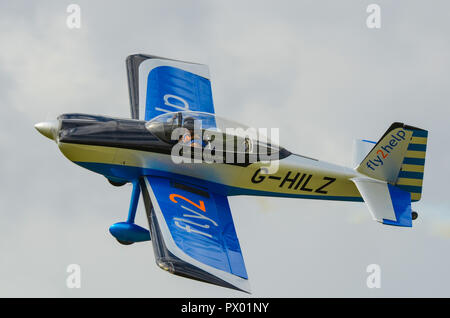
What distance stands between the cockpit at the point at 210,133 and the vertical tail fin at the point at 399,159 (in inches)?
81.0

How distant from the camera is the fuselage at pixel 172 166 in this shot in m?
18.5

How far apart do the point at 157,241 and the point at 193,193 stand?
179 cm

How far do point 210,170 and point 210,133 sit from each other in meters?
0.76

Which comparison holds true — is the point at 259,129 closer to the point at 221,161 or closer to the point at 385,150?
the point at 221,161

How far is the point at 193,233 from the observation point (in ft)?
58.3

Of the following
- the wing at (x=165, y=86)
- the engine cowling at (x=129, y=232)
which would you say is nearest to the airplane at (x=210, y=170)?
the engine cowling at (x=129, y=232)

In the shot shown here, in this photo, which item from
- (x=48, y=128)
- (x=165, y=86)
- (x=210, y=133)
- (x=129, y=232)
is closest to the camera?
(x=129, y=232)

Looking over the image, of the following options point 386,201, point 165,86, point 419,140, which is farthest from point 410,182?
point 165,86

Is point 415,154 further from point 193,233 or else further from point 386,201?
point 193,233

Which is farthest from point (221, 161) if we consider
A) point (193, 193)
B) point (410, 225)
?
point (410, 225)

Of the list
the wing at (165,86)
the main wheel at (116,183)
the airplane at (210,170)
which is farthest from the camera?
the wing at (165,86)

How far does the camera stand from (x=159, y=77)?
841 inches

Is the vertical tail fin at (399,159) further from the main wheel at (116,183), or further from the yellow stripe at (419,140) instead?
the main wheel at (116,183)

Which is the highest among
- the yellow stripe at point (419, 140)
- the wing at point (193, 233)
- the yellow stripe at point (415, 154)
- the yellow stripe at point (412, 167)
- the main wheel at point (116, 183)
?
the yellow stripe at point (419, 140)
